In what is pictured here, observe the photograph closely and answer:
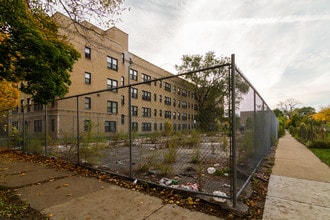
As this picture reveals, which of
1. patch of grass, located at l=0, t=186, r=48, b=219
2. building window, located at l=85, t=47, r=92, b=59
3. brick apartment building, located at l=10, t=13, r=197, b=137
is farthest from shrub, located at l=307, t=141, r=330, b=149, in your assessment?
building window, located at l=85, t=47, r=92, b=59

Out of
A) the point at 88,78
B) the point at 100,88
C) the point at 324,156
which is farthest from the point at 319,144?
the point at 88,78

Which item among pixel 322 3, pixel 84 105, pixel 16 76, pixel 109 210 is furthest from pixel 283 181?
pixel 84 105

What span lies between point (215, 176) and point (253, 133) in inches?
59.5

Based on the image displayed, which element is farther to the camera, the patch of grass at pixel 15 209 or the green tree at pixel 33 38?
the green tree at pixel 33 38

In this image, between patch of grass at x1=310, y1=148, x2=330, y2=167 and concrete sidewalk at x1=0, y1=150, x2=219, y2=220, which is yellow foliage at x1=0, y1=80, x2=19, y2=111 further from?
patch of grass at x1=310, y1=148, x2=330, y2=167

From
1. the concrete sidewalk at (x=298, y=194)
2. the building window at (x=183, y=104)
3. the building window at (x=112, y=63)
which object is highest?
the building window at (x=112, y=63)

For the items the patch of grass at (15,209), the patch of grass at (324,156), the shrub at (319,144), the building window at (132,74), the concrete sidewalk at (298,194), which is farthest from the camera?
the building window at (132,74)

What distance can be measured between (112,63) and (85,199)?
2339cm

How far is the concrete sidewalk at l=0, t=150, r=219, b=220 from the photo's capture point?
118 inches

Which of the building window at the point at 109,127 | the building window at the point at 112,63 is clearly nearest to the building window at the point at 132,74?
the building window at the point at 112,63

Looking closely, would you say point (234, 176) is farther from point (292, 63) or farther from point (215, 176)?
point (292, 63)

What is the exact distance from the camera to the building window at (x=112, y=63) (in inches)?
967

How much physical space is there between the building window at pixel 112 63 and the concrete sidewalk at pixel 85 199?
20.9 m

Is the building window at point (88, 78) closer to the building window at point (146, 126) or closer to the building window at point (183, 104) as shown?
the building window at point (146, 126)
